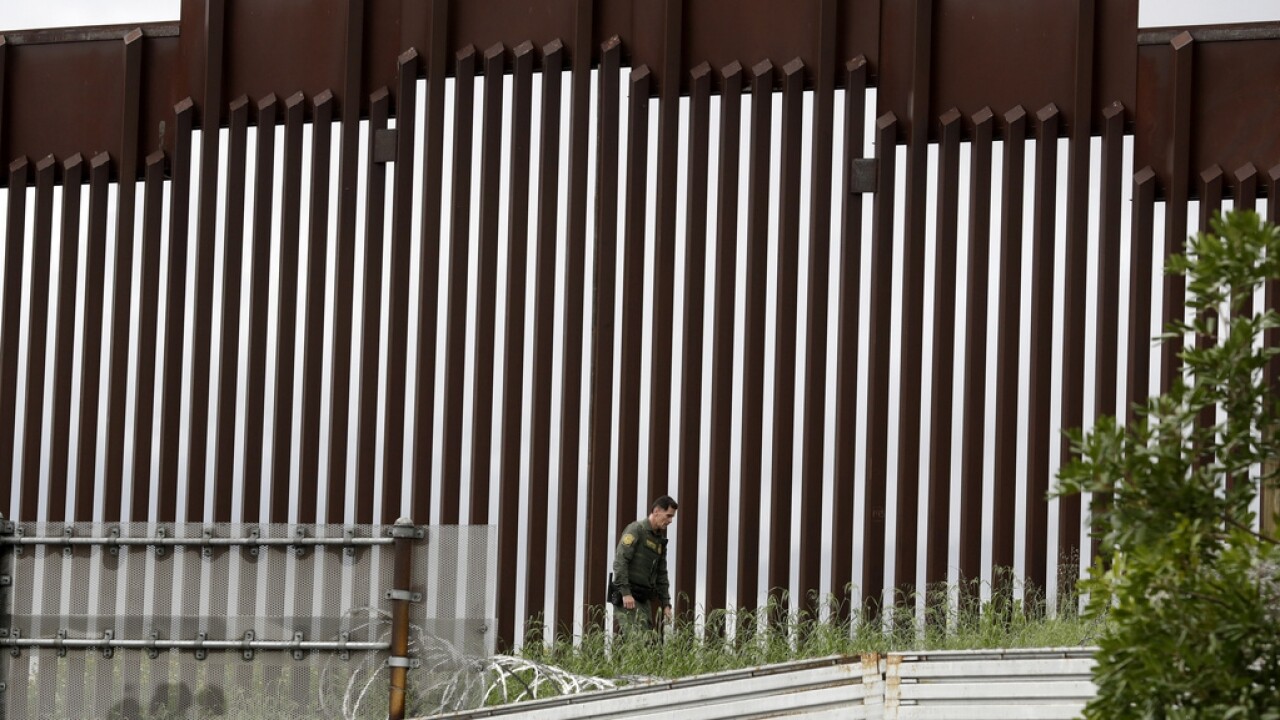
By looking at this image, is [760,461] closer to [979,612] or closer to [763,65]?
[979,612]

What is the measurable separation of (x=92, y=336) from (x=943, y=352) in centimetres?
625

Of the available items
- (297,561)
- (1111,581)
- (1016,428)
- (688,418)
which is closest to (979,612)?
(1016,428)

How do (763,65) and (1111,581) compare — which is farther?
(763,65)

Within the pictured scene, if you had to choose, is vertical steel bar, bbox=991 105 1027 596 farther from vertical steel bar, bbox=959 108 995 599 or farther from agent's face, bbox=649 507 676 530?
agent's face, bbox=649 507 676 530

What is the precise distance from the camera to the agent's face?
12.0 metres

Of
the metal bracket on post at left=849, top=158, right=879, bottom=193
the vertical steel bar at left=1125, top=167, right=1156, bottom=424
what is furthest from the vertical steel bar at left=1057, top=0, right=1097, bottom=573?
the metal bracket on post at left=849, top=158, right=879, bottom=193

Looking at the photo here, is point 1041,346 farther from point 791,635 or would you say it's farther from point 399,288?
point 399,288

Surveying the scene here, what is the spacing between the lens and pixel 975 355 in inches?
496

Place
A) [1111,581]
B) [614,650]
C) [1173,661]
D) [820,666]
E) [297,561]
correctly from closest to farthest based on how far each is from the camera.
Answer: [1173,661] → [1111,581] → [820,666] → [297,561] → [614,650]

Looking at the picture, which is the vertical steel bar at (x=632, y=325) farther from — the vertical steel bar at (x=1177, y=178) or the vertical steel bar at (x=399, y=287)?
the vertical steel bar at (x=1177, y=178)

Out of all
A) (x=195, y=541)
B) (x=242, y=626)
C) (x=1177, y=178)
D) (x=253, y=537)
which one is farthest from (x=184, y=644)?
(x=1177, y=178)

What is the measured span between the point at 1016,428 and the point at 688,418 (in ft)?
7.30

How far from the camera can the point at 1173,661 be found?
571 cm

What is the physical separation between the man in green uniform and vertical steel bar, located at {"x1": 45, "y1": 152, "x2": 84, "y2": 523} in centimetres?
430
